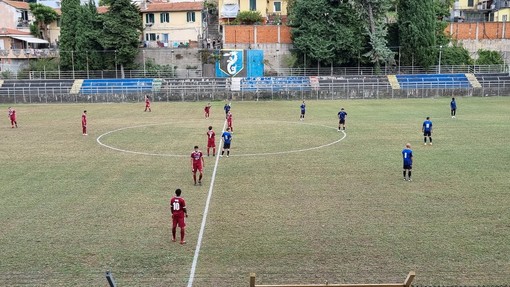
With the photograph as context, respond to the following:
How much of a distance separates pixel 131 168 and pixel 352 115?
900 inches

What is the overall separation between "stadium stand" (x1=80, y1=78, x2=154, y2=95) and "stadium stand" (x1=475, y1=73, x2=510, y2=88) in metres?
37.0

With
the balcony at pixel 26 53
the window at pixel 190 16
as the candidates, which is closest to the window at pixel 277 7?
the window at pixel 190 16

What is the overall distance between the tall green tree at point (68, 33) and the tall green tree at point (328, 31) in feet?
90.3

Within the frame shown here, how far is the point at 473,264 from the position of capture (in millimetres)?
11789

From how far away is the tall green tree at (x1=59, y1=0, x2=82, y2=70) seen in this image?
64.8 meters

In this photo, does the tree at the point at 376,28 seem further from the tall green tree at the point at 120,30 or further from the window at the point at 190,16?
the tall green tree at the point at 120,30

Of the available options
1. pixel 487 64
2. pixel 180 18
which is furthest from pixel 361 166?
pixel 180 18

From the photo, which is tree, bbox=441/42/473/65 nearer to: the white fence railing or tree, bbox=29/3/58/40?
the white fence railing

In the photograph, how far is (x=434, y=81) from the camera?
5853 centimetres

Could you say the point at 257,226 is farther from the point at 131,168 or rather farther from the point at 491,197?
the point at 131,168

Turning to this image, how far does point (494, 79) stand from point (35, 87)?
50972 mm

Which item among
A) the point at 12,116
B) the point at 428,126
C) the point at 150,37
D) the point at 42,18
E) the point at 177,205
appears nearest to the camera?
the point at 177,205

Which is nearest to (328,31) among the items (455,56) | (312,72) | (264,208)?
(312,72)

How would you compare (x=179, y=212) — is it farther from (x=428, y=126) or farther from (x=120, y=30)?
(x=120, y=30)
